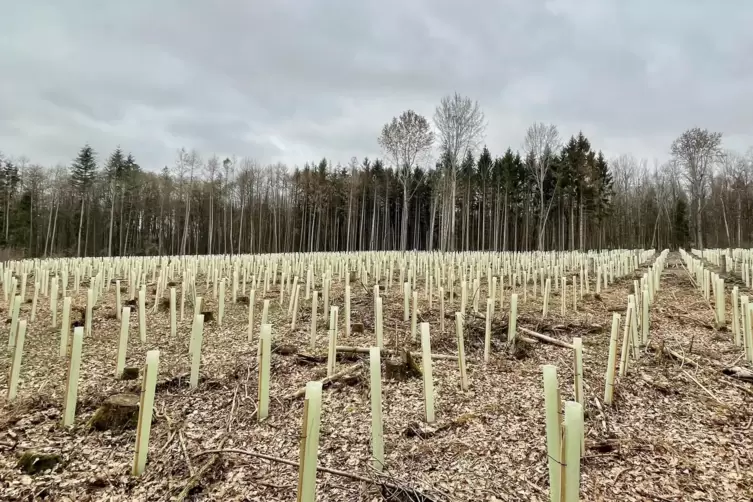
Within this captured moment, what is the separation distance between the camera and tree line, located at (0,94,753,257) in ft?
107

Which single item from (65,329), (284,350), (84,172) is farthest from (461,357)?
(84,172)

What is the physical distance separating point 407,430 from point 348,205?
122 feet

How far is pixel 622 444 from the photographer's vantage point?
2.80 meters

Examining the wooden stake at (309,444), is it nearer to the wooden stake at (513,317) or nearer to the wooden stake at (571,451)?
the wooden stake at (571,451)

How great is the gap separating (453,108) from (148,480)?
76.1 ft

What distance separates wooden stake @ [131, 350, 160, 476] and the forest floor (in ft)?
0.42

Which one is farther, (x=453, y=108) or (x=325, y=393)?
(x=453, y=108)

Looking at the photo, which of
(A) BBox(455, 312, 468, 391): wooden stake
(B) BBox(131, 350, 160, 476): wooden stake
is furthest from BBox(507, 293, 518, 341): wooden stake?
(B) BBox(131, 350, 160, 476): wooden stake

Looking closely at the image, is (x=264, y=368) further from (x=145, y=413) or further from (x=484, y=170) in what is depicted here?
(x=484, y=170)

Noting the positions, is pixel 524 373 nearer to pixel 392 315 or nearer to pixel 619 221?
pixel 392 315

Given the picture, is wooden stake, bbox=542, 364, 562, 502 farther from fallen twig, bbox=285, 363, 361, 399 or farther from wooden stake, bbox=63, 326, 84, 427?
wooden stake, bbox=63, 326, 84, 427

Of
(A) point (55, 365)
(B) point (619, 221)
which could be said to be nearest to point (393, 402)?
(A) point (55, 365)

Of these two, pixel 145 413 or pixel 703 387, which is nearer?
pixel 145 413

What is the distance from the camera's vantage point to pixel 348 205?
39.7 metres
